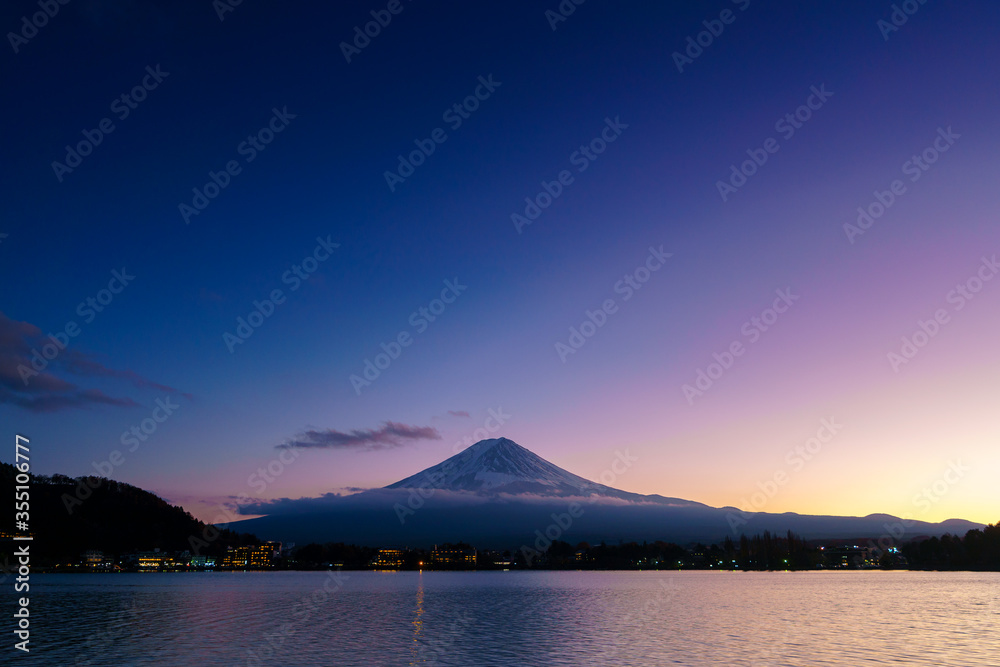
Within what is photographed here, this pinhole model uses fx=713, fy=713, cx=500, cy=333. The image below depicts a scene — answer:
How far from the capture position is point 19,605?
67000 mm

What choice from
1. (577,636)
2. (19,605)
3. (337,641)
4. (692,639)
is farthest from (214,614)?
(692,639)

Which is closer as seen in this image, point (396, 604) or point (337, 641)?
point (337, 641)

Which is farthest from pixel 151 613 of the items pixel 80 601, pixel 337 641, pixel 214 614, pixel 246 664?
pixel 246 664

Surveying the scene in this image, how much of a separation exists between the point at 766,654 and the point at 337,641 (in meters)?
24.2

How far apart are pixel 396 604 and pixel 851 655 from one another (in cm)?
5199

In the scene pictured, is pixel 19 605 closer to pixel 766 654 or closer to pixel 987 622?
pixel 766 654

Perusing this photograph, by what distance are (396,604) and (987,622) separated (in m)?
53.8

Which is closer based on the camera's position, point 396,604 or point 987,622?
point 987,622

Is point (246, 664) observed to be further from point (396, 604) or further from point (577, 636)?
point (396, 604)

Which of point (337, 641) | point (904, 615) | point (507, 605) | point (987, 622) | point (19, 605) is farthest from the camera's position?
point (507, 605)

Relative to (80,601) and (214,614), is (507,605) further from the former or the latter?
(80,601)

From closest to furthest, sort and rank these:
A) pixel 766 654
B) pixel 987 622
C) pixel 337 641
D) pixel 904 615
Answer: pixel 766 654 → pixel 337 641 → pixel 987 622 → pixel 904 615

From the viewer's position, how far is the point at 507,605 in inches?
2980

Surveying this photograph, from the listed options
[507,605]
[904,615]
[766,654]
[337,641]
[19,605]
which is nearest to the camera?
[766,654]
